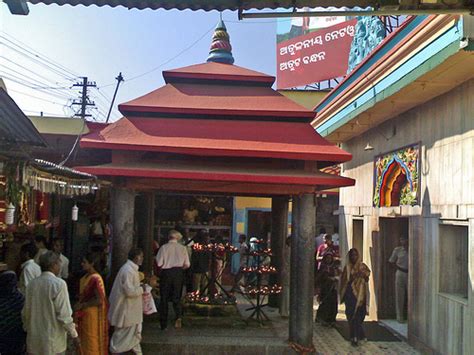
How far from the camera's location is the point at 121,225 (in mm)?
7152

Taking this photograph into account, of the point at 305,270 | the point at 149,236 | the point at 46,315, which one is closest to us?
the point at 46,315

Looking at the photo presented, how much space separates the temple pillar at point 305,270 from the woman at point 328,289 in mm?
2832

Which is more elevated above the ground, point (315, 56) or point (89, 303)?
point (315, 56)

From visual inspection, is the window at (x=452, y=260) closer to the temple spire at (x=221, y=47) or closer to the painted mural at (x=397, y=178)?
the painted mural at (x=397, y=178)

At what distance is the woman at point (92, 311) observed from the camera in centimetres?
619

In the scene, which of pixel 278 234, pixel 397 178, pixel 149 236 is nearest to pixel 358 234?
pixel 397 178

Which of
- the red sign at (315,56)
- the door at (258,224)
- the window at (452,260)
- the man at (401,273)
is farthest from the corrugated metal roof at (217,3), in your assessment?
the red sign at (315,56)

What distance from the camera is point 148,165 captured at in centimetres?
691

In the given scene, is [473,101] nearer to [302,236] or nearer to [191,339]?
[302,236]

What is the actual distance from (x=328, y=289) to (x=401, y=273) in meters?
1.58

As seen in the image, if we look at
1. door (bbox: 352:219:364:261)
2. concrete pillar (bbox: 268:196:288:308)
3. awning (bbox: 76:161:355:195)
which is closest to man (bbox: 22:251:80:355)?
awning (bbox: 76:161:355:195)

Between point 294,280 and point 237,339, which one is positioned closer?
point 294,280

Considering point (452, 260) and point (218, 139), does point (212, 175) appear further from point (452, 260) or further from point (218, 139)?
point (452, 260)

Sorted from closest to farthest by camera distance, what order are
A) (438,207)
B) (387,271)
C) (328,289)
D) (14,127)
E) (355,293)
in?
(14,127)
(438,207)
(355,293)
(328,289)
(387,271)
